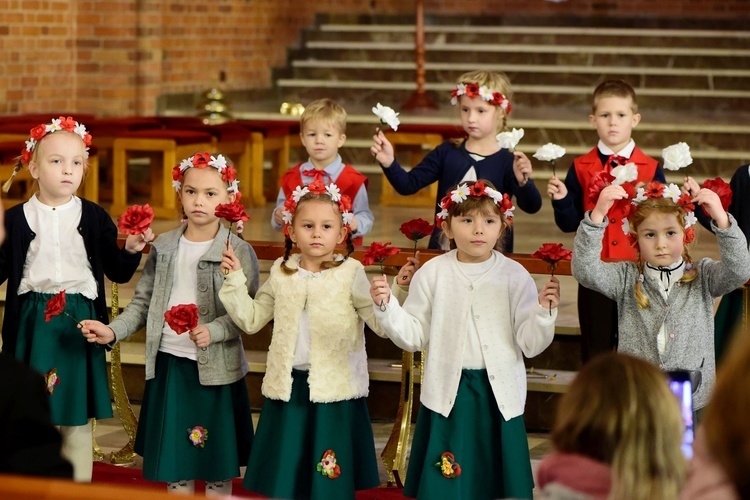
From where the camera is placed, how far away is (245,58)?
454 inches

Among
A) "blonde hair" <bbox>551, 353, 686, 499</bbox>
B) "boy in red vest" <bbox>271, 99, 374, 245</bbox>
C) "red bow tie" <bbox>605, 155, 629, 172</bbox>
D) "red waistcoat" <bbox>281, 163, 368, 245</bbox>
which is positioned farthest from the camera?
"red waistcoat" <bbox>281, 163, 368, 245</bbox>

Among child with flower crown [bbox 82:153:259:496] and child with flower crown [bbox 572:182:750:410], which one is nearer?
child with flower crown [bbox 572:182:750:410]

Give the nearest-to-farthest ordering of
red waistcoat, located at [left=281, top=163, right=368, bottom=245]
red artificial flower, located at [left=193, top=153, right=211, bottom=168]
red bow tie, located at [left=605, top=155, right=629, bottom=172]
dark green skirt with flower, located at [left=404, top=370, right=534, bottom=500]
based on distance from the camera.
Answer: dark green skirt with flower, located at [left=404, top=370, right=534, bottom=500] < red artificial flower, located at [left=193, top=153, right=211, bottom=168] < red bow tie, located at [left=605, top=155, right=629, bottom=172] < red waistcoat, located at [left=281, top=163, right=368, bottom=245]

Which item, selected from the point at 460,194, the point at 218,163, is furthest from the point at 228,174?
the point at 460,194

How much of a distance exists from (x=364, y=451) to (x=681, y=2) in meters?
10.0

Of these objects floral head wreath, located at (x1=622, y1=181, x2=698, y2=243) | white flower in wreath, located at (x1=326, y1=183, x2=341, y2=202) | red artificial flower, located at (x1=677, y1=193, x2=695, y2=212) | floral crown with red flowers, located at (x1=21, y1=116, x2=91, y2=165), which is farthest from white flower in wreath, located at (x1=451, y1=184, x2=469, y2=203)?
floral crown with red flowers, located at (x1=21, y1=116, x2=91, y2=165)

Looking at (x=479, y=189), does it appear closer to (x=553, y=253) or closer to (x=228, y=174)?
(x=553, y=253)

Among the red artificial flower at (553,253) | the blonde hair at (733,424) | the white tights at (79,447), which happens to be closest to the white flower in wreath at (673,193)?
the red artificial flower at (553,253)

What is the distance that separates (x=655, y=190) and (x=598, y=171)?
Result: 0.63 m

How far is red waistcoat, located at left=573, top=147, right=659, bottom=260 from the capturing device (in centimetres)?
471

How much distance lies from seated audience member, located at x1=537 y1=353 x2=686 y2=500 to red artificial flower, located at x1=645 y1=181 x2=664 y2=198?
1700mm

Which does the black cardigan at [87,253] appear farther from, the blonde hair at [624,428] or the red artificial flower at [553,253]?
the blonde hair at [624,428]

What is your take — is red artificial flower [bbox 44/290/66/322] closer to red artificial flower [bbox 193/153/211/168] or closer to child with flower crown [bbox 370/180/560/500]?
red artificial flower [bbox 193/153/211/168]

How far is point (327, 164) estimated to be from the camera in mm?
5238
